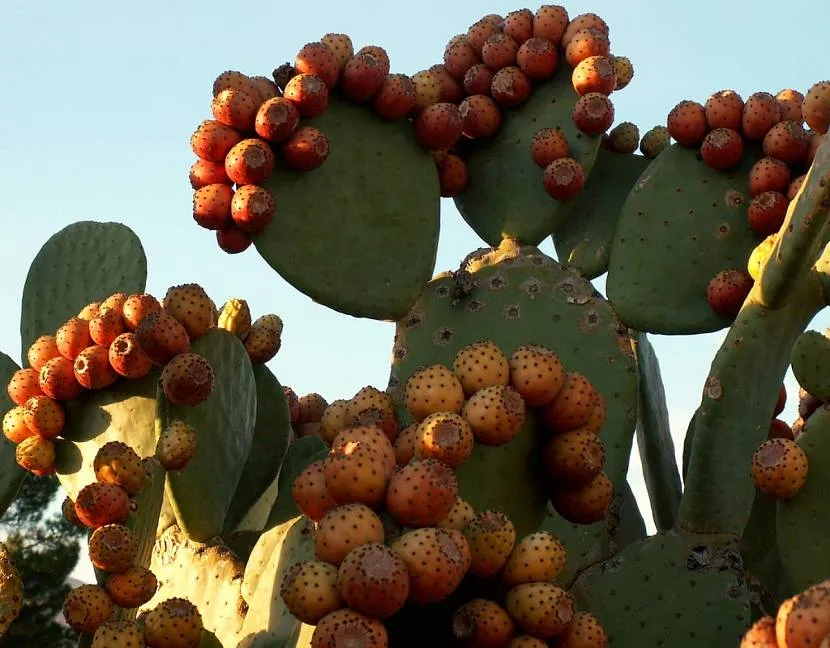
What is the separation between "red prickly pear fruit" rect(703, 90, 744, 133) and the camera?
128 inches

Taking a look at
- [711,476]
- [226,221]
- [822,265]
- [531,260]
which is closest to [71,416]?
[226,221]

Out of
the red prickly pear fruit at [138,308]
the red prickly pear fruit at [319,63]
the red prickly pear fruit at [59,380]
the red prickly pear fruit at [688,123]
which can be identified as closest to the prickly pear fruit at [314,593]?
the red prickly pear fruit at [138,308]

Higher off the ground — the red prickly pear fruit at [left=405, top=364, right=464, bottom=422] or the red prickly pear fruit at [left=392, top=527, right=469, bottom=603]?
the red prickly pear fruit at [left=405, top=364, right=464, bottom=422]

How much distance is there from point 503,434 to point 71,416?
3.77 ft

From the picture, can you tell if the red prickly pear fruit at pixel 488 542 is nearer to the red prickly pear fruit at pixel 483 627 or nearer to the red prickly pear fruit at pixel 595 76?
the red prickly pear fruit at pixel 483 627

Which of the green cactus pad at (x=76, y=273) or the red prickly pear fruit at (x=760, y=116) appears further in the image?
the red prickly pear fruit at (x=760, y=116)

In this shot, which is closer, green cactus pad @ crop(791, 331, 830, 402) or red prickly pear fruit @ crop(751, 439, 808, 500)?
red prickly pear fruit @ crop(751, 439, 808, 500)

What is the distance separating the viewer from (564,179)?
321cm

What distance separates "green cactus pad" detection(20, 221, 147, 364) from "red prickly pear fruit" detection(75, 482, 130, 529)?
2.61 feet

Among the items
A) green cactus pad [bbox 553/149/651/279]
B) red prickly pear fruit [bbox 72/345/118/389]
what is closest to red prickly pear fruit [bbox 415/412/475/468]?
red prickly pear fruit [bbox 72/345/118/389]

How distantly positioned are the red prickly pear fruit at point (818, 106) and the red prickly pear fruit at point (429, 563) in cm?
171

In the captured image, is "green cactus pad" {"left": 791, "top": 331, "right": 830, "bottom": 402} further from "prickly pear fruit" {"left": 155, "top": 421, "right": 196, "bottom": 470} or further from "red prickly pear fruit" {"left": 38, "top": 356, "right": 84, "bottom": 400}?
"red prickly pear fruit" {"left": 38, "top": 356, "right": 84, "bottom": 400}

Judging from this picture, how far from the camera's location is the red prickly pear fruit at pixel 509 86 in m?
3.43

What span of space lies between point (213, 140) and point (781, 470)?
1536 millimetres
